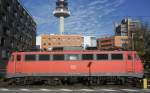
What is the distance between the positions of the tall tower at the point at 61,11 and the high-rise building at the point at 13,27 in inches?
3069

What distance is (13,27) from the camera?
82.4 metres

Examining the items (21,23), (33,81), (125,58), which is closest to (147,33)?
(125,58)

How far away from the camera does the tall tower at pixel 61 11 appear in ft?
595

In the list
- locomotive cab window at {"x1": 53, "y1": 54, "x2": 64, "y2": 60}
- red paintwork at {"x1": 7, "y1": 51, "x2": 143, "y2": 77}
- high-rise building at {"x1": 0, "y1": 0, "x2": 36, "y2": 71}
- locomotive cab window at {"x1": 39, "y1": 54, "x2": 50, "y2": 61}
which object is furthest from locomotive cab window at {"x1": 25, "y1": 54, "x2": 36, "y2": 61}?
high-rise building at {"x1": 0, "y1": 0, "x2": 36, "y2": 71}

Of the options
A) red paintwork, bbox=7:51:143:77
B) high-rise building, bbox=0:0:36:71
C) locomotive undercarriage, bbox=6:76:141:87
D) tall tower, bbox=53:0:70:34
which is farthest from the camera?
tall tower, bbox=53:0:70:34

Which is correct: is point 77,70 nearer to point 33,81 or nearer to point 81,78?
point 81,78

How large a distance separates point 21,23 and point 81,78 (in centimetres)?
5753

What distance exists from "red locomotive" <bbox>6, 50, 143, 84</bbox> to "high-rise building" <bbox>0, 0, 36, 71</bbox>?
116 ft

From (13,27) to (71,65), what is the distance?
4928 centimetres

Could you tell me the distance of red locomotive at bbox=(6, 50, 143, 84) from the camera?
116ft

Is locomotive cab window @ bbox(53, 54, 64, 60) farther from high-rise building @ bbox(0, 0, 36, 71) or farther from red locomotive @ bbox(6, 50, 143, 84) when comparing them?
high-rise building @ bbox(0, 0, 36, 71)

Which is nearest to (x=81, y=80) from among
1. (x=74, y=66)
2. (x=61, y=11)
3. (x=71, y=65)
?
(x=74, y=66)

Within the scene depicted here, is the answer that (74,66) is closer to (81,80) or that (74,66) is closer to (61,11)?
(81,80)

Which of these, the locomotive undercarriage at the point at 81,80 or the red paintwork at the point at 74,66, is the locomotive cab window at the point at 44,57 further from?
the locomotive undercarriage at the point at 81,80
